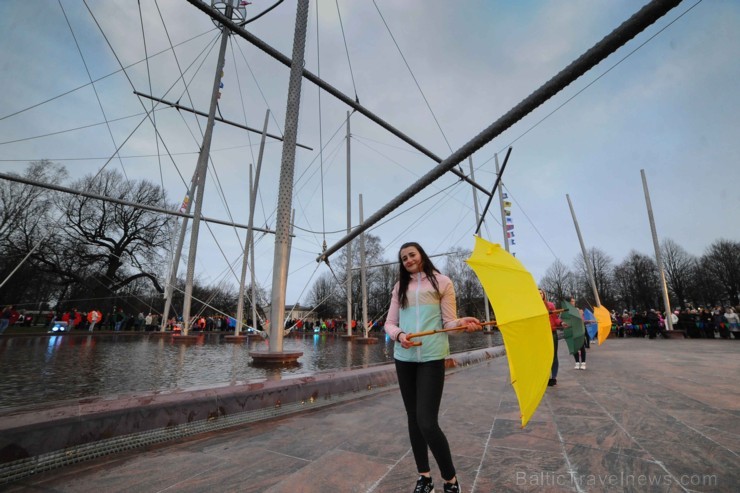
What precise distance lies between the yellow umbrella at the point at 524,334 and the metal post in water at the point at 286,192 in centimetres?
552

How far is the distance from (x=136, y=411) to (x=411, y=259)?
303 cm

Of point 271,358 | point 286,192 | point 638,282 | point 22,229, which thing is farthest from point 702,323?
point 22,229

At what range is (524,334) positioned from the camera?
2.05 metres

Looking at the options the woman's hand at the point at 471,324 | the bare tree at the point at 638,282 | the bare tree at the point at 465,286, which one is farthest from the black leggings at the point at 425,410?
the bare tree at the point at 638,282

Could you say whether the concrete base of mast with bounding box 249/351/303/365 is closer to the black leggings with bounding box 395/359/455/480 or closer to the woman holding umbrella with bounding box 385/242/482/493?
the woman holding umbrella with bounding box 385/242/482/493

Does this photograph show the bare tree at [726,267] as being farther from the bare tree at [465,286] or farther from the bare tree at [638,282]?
the bare tree at [465,286]

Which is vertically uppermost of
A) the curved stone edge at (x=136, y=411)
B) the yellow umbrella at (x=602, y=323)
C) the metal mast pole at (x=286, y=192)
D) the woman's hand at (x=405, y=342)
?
the metal mast pole at (x=286, y=192)

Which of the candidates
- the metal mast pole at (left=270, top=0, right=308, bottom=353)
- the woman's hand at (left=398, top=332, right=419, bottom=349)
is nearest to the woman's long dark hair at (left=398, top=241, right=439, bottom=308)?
the woman's hand at (left=398, top=332, right=419, bottom=349)

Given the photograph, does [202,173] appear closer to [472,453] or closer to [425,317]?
[425,317]

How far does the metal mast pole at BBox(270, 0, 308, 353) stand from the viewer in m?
7.05

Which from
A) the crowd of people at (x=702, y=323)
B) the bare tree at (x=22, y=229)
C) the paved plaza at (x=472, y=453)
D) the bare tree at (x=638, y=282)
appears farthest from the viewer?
the bare tree at (x=638, y=282)

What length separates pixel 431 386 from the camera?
218 centimetres

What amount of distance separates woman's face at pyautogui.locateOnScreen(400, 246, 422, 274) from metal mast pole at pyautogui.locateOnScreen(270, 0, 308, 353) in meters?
4.90

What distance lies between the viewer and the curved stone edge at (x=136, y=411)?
99.4 inches
